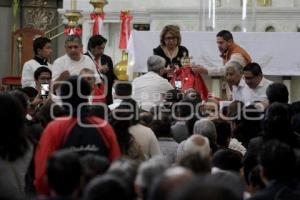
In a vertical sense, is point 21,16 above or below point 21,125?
above

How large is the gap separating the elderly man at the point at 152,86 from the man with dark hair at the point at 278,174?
4.68 metres

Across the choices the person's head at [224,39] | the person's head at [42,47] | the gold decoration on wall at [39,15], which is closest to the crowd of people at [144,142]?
the person's head at [42,47]

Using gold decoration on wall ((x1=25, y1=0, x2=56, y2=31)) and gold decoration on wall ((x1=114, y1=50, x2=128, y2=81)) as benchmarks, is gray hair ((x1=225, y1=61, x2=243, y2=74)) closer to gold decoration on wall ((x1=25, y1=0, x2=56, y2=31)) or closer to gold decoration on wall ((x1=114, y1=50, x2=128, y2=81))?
gold decoration on wall ((x1=114, y1=50, x2=128, y2=81))

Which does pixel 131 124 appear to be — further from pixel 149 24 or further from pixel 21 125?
pixel 149 24

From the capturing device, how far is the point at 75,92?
6.25 meters

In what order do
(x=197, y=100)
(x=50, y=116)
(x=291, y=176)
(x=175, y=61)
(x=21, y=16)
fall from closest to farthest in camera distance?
(x=291, y=176), (x=50, y=116), (x=197, y=100), (x=175, y=61), (x=21, y=16)

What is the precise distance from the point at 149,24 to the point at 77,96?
1206 centimetres

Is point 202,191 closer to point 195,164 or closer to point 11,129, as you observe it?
point 195,164

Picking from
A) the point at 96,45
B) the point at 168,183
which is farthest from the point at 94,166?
the point at 96,45

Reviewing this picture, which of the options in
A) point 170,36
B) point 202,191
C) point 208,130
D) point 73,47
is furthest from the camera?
point 170,36

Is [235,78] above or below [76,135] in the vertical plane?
above

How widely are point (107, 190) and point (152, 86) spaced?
19.6ft

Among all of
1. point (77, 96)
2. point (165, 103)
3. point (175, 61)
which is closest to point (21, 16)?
point (175, 61)

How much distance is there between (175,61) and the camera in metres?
11.7
